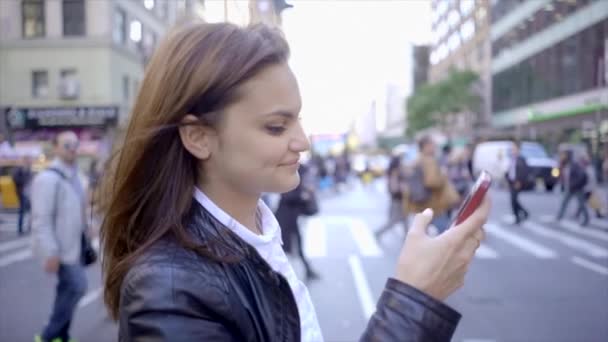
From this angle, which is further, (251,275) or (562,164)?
(562,164)

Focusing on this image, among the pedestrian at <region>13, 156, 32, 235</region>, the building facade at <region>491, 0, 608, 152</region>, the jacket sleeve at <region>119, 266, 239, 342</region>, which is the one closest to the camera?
the jacket sleeve at <region>119, 266, 239, 342</region>

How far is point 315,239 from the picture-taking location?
39.8 ft

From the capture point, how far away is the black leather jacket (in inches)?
42.7

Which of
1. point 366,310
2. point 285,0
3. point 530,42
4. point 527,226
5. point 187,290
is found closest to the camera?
point 187,290

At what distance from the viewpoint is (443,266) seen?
1216 mm

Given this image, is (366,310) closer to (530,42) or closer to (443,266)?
(443,266)

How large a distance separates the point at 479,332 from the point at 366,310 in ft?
3.82

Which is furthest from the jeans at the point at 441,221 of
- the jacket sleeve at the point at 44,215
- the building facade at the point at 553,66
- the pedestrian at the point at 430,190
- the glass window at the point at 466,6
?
the jacket sleeve at the point at 44,215

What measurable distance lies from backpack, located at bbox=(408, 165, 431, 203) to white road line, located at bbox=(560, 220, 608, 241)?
5820 mm

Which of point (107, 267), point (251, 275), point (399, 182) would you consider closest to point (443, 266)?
point (251, 275)

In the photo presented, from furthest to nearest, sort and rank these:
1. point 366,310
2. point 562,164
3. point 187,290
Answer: point 562,164 < point 366,310 < point 187,290

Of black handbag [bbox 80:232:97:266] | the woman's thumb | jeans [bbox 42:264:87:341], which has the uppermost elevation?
the woman's thumb

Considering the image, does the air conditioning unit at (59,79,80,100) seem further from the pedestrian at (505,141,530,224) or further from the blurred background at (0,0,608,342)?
the pedestrian at (505,141,530,224)

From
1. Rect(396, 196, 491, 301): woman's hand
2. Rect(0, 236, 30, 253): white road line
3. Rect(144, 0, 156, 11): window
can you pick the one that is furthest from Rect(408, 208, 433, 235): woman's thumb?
Rect(0, 236, 30, 253): white road line
